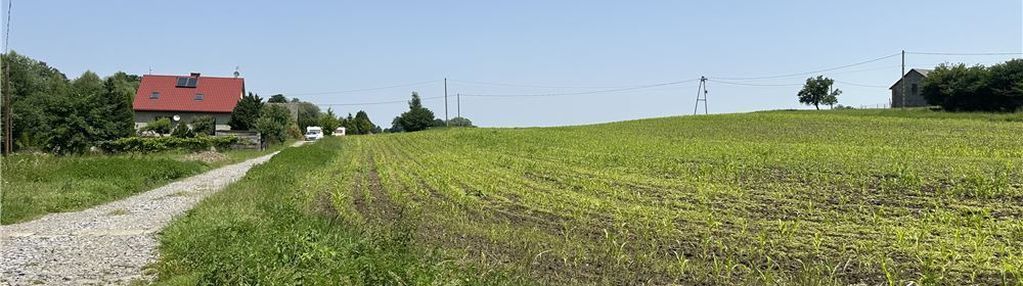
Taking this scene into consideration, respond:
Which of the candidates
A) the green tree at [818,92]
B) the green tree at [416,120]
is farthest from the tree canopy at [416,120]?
the green tree at [818,92]

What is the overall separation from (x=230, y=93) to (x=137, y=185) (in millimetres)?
54493

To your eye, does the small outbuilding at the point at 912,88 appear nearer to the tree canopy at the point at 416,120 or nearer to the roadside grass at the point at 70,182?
the tree canopy at the point at 416,120

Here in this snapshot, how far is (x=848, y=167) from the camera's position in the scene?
15859 mm

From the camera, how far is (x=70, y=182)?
55.3 feet

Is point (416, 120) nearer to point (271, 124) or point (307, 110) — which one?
point (307, 110)

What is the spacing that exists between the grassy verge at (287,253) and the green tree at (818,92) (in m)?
92.9

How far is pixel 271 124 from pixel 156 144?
43.4 ft

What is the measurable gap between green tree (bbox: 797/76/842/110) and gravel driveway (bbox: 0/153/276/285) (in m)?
91.3

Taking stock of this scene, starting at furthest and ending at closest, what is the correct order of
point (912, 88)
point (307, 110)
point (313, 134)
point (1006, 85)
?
1. point (307, 110)
2. point (912, 88)
3. point (313, 134)
4. point (1006, 85)

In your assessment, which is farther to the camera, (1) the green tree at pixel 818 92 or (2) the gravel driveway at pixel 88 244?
(1) the green tree at pixel 818 92

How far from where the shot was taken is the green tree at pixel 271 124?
159 ft

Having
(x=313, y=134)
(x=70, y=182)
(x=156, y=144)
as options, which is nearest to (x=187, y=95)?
(x=313, y=134)

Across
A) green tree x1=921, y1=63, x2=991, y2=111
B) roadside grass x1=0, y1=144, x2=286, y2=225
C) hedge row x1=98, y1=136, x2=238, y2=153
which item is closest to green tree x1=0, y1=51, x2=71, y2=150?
hedge row x1=98, y1=136, x2=238, y2=153

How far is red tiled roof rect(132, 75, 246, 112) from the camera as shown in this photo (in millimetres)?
67000
